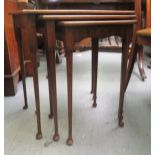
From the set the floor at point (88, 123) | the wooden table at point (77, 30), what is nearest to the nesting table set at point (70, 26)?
the wooden table at point (77, 30)

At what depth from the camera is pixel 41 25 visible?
1.12 meters

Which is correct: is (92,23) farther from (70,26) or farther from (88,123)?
(88,123)

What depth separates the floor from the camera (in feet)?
3.56

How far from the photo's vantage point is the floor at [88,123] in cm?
108

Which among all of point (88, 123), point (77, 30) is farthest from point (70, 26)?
point (88, 123)

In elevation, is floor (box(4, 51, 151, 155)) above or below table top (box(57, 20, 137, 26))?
below

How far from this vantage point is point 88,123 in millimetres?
1341

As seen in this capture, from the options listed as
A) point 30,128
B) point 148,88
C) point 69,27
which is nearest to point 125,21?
point 69,27

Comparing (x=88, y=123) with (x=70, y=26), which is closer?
(x=70, y=26)

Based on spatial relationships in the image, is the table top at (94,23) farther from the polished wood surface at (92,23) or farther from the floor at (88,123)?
the floor at (88,123)

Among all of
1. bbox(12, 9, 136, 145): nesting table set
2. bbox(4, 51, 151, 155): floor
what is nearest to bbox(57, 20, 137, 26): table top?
bbox(12, 9, 136, 145): nesting table set

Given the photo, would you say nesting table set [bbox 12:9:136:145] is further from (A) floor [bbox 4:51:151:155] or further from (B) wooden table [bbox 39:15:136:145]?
(A) floor [bbox 4:51:151:155]

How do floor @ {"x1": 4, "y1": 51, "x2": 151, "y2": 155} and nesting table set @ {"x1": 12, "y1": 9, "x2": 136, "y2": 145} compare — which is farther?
floor @ {"x1": 4, "y1": 51, "x2": 151, "y2": 155}

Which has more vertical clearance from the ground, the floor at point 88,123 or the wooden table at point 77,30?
the wooden table at point 77,30
